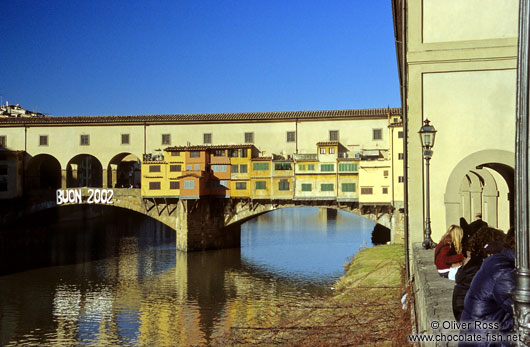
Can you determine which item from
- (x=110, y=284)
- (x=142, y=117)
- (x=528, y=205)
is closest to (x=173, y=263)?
(x=110, y=284)

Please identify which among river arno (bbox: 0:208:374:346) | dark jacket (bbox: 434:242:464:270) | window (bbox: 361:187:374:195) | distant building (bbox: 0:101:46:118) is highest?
distant building (bbox: 0:101:46:118)

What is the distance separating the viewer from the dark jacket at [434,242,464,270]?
7.85 metres

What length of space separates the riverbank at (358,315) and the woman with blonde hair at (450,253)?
4.01 feet

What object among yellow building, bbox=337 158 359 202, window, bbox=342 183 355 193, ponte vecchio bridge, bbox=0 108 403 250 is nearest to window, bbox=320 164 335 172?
ponte vecchio bridge, bbox=0 108 403 250

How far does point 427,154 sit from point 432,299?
494 centimetres

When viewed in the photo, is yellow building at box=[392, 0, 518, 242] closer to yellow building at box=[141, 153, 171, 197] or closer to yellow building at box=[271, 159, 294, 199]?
yellow building at box=[271, 159, 294, 199]

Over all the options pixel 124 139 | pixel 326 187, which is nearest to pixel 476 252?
pixel 326 187

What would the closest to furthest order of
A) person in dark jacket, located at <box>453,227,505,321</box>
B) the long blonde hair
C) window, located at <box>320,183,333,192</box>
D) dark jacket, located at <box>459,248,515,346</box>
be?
dark jacket, located at <box>459,248,515,346</box>
person in dark jacket, located at <box>453,227,505,321</box>
the long blonde hair
window, located at <box>320,183,333,192</box>

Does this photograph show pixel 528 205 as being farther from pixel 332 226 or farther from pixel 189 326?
pixel 332 226

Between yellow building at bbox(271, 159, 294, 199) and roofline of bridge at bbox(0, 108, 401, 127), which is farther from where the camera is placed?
roofline of bridge at bbox(0, 108, 401, 127)

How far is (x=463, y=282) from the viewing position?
5.67 metres

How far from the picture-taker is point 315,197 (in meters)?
38.5

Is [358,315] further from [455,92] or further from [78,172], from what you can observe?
[78,172]

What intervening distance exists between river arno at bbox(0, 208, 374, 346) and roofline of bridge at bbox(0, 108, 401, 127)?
9038mm
